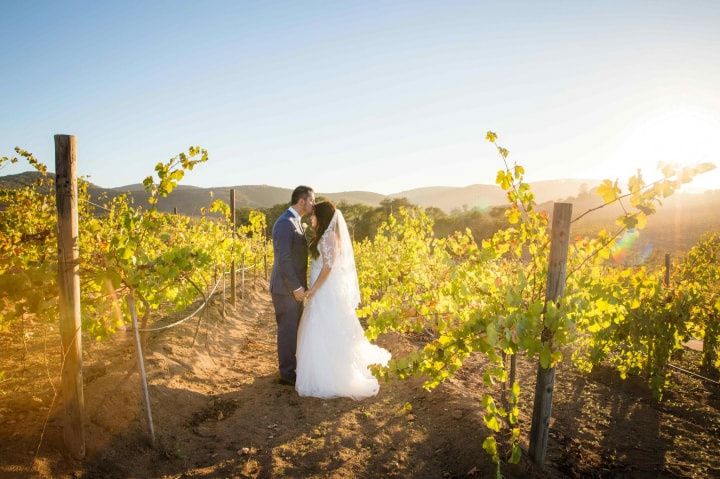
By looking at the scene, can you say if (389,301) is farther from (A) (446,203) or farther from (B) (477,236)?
(A) (446,203)

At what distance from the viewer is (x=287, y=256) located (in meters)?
4.23

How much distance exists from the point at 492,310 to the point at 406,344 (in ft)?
12.9

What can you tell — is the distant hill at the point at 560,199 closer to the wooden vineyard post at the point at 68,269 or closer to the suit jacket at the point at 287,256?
the wooden vineyard post at the point at 68,269

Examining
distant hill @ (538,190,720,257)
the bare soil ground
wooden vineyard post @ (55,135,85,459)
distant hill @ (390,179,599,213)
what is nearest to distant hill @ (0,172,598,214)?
distant hill @ (390,179,599,213)

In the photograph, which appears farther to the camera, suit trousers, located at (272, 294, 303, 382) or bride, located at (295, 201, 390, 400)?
suit trousers, located at (272, 294, 303, 382)

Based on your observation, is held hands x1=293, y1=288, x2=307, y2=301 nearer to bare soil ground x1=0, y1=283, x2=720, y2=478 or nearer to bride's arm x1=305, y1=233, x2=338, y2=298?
bride's arm x1=305, y1=233, x2=338, y2=298

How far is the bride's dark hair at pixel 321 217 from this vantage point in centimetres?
425

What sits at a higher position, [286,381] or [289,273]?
[289,273]

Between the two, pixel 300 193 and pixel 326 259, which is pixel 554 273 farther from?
pixel 300 193

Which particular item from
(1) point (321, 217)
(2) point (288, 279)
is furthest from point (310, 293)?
(1) point (321, 217)

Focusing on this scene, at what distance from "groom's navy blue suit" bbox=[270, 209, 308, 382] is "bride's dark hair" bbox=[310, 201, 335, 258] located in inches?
7.0

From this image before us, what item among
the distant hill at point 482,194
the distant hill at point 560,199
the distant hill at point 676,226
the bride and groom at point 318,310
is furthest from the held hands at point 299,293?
the distant hill at point 482,194

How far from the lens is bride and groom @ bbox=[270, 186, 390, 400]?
13.7ft

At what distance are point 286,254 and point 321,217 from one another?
58cm
